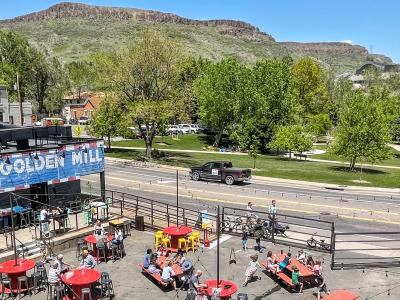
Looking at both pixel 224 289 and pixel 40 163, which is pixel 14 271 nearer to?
pixel 224 289

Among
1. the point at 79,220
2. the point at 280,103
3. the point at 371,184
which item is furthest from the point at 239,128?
the point at 79,220

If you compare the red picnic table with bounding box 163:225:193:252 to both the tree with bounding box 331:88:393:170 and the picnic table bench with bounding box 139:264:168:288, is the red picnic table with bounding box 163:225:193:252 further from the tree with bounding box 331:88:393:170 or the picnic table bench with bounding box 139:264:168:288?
the tree with bounding box 331:88:393:170

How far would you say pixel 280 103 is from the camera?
70.8m

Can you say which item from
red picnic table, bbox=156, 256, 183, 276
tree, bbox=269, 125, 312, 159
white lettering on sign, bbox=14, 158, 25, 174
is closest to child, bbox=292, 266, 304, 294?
red picnic table, bbox=156, 256, 183, 276

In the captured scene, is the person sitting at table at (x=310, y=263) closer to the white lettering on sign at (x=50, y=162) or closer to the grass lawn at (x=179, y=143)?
Result: the white lettering on sign at (x=50, y=162)

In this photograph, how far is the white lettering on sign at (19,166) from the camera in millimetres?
21188

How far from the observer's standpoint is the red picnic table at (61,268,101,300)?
13894mm

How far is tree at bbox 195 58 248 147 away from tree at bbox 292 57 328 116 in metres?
22.7

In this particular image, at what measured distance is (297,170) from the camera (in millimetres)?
49906

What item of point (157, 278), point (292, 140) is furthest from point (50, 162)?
point (292, 140)

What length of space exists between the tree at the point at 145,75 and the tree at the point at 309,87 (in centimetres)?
4845

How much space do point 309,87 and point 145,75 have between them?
5290cm

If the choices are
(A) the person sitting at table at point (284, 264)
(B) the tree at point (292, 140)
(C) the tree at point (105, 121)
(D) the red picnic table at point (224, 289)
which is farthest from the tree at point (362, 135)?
(D) the red picnic table at point (224, 289)

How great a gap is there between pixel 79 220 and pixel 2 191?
4.02 meters
